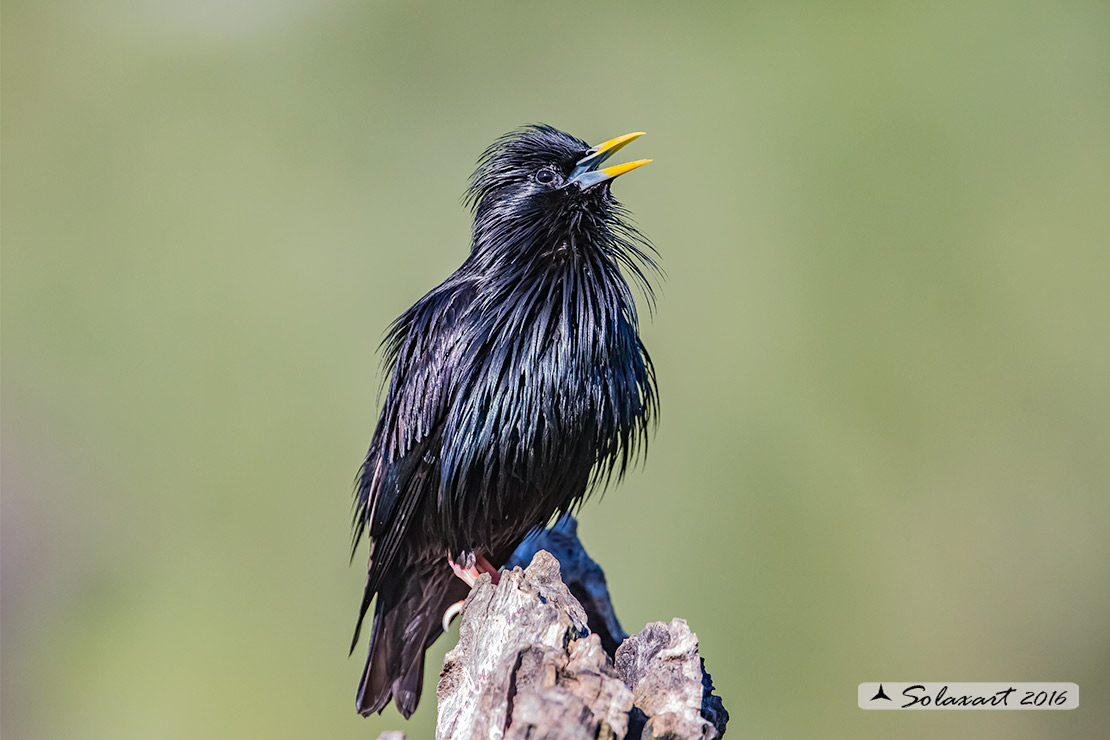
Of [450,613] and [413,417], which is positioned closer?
[413,417]

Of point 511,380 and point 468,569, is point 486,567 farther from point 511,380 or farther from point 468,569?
point 511,380

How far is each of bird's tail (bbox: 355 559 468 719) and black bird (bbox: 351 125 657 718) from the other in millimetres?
10

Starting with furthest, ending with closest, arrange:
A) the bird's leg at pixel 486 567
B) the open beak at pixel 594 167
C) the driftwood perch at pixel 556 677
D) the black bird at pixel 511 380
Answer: the bird's leg at pixel 486 567
the open beak at pixel 594 167
the black bird at pixel 511 380
the driftwood perch at pixel 556 677

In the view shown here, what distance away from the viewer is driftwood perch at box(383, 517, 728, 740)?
1.85 m

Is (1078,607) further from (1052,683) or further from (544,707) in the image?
(544,707)

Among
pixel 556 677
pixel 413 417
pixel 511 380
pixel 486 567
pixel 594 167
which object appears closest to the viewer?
pixel 556 677

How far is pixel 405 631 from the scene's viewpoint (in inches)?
125

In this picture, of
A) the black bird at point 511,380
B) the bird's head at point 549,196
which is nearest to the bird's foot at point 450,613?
the black bird at point 511,380

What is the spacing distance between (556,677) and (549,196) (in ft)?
5.36

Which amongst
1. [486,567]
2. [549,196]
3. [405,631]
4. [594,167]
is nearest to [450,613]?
[405,631]

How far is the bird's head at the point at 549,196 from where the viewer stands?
2842 mm

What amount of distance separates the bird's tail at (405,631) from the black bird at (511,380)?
1 centimetres

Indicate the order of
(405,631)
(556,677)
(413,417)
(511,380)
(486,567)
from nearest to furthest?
(556,677), (511,380), (413,417), (486,567), (405,631)

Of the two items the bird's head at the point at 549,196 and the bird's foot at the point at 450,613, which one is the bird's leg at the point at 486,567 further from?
the bird's head at the point at 549,196
